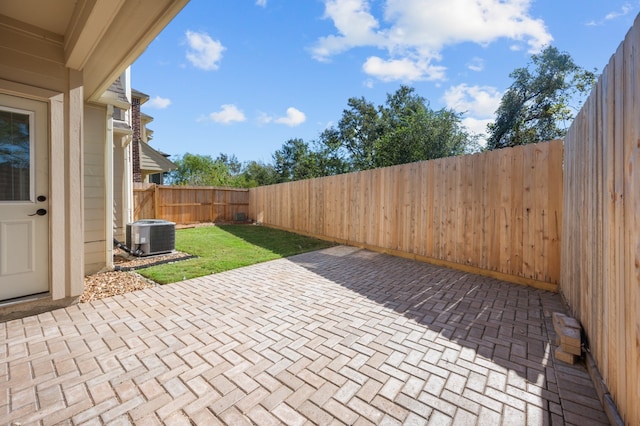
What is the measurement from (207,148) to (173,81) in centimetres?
2412

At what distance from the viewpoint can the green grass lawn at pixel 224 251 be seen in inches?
185

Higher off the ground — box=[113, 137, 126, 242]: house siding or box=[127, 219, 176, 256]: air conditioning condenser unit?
box=[113, 137, 126, 242]: house siding

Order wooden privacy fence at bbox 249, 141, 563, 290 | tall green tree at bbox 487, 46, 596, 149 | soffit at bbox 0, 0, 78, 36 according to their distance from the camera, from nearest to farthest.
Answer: soffit at bbox 0, 0, 78, 36, wooden privacy fence at bbox 249, 141, 563, 290, tall green tree at bbox 487, 46, 596, 149

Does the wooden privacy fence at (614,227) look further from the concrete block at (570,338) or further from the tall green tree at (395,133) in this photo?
the tall green tree at (395,133)

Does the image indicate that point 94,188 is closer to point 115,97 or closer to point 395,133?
point 115,97

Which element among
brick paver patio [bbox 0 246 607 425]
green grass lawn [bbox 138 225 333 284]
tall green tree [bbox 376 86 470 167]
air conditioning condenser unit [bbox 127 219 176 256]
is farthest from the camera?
tall green tree [bbox 376 86 470 167]

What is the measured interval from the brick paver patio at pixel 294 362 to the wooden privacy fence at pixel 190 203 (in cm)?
905

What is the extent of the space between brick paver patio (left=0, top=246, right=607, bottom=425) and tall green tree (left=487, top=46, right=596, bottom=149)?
12.6 metres

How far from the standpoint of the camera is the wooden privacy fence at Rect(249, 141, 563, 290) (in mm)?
3850

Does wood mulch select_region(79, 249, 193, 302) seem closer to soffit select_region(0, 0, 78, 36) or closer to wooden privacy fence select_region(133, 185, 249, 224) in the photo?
soffit select_region(0, 0, 78, 36)

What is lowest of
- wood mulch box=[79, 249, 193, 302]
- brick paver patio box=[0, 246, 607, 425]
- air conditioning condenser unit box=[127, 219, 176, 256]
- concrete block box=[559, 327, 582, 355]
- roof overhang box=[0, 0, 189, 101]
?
brick paver patio box=[0, 246, 607, 425]

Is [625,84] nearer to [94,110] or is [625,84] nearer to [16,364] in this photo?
[16,364]


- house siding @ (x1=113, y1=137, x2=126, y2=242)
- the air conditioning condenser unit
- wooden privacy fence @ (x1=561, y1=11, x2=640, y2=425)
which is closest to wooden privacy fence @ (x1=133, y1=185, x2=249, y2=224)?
house siding @ (x1=113, y1=137, x2=126, y2=242)

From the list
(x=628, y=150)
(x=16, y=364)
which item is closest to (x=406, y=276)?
(x=628, y=150)
